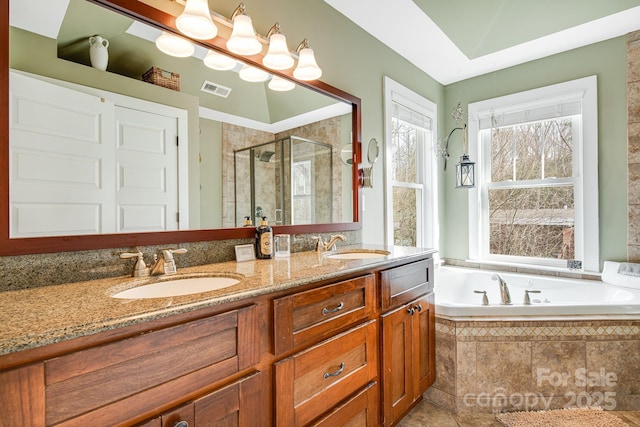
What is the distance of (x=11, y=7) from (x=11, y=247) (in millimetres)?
747

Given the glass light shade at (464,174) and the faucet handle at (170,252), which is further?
the glass light shade at (464,174)

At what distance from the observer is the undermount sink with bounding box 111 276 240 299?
3.67 feet

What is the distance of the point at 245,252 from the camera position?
1.57 m

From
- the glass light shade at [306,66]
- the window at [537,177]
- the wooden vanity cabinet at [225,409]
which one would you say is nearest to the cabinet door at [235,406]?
the wooden vanity cabinet at [225,409]

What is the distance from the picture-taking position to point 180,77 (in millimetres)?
1433

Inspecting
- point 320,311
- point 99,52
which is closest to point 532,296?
point 320,311

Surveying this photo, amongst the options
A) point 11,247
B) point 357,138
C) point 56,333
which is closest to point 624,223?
point 357,138

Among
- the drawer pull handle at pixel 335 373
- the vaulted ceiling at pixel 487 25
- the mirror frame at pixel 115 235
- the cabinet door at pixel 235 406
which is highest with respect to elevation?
the vaulted ceiling at pixel 487 25

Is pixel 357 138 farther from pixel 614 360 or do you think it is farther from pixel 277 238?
pixel 614 360

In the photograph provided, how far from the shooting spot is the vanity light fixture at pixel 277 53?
5.55ft

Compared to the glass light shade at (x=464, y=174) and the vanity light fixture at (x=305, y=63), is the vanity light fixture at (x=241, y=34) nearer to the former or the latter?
the vanity light fixture at (x=305, y=63)

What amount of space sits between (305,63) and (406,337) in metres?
1.58

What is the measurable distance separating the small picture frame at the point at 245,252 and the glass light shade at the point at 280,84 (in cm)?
88

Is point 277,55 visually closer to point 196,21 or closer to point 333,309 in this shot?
point 196,21
